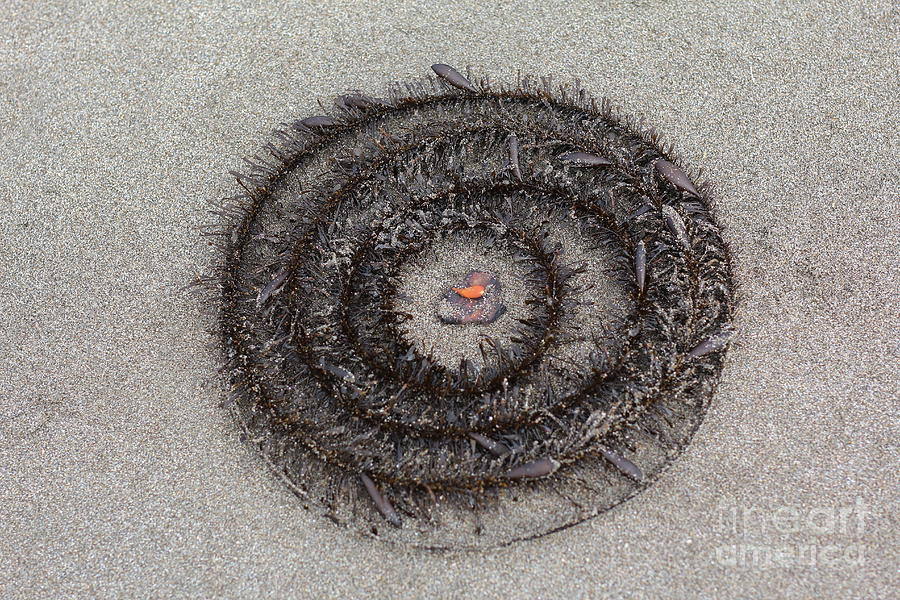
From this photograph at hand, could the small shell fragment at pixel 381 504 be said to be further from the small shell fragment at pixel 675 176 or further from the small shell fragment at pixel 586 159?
the small shell fragment at pixel 675 176

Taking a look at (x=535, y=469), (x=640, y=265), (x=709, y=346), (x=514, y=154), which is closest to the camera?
(x=535, y=469)

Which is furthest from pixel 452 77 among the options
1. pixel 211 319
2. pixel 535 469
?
pixel 535 469

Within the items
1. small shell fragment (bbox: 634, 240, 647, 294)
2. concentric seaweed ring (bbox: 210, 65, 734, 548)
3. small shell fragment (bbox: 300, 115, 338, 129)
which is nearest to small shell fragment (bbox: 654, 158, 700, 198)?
concentric seaweed ring (bbox: 210, 65, 734, 548)

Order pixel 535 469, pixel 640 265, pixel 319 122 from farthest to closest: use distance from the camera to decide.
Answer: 1. pixel 319 122
2. pixel 640 265
3. pixel 535 469

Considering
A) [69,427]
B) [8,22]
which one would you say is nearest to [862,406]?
[69,427]

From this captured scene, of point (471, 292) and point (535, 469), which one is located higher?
point (471, 292)

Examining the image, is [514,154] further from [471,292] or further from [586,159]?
[471,292]

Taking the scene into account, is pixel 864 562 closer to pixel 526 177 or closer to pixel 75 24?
pixel 526 177
